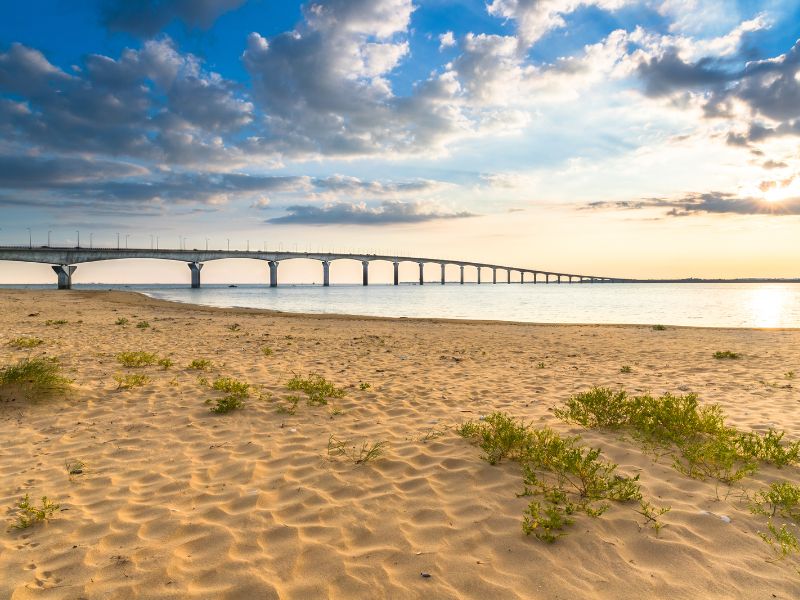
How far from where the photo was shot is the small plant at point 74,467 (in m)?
5.28

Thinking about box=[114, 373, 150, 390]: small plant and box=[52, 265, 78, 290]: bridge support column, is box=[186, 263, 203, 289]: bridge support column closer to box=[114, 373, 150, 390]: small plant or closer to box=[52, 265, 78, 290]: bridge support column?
box=[52, 265, 78, 290]: bridge support column

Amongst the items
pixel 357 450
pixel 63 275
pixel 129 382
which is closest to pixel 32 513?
pixel 357 450

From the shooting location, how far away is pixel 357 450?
5906mm

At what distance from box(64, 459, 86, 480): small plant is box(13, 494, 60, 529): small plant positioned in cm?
77

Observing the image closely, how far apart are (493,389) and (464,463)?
14.1 feet

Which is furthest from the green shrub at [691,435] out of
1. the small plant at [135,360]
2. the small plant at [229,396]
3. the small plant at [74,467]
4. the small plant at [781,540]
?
the small plant at [135,360]

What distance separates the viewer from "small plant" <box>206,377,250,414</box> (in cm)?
758

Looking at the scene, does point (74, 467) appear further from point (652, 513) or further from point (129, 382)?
point (652, 513)

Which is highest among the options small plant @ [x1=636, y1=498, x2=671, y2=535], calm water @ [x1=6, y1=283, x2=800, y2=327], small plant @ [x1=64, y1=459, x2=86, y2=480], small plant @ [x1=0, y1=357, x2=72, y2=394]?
small plant @ [x1=0, y1=357, x2=72, y2=394]

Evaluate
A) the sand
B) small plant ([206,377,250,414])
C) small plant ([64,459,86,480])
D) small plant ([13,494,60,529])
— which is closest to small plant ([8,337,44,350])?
Result: the sand

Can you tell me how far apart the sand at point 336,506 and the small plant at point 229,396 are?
0.19 m

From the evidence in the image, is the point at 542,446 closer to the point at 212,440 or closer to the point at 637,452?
the point at 637,452

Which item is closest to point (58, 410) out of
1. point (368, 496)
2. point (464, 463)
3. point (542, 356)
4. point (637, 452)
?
point (368, 496)

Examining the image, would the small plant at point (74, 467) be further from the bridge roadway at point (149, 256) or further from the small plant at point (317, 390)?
the bridge roadway at point (149, 256)
